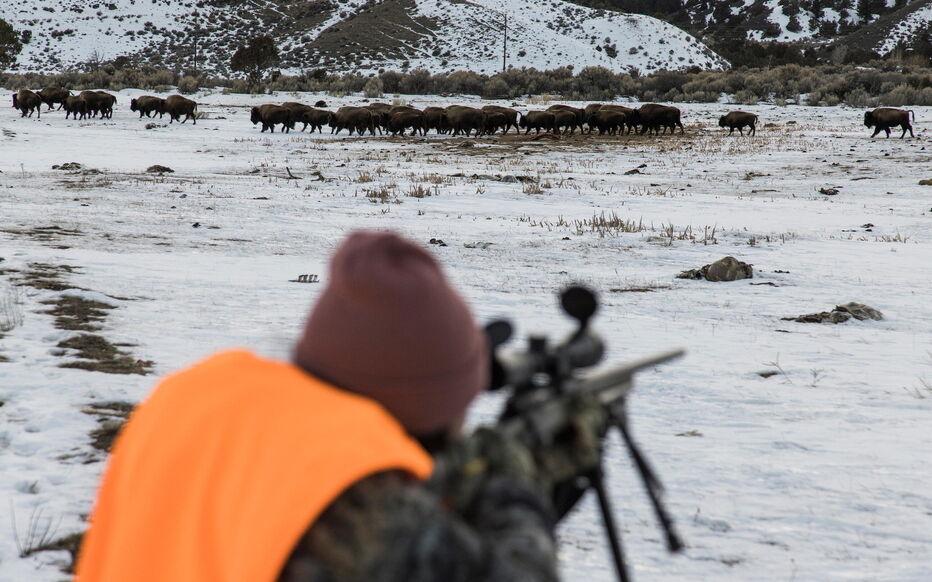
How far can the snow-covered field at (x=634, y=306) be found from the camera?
11.6 ft

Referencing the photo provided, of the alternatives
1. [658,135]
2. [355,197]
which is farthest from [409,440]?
[658,135]

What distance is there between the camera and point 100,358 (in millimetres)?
5395

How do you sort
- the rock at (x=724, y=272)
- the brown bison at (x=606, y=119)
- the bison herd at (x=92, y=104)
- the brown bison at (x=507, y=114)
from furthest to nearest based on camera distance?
the brown bison at (x=507, y=114) < the brown bison at (x=606, y=119) < the bison herd at (x=92, y=104) < the rock at (x=724, y=272)

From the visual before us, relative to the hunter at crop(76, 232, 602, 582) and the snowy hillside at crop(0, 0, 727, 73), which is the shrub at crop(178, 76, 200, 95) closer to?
the snowy hillside at crop(0, 0, 727, 73)

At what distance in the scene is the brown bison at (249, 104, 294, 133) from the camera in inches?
1307

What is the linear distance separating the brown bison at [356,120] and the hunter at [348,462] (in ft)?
110

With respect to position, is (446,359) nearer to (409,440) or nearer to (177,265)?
(409,440)

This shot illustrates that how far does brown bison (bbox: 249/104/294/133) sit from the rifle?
32617 mm

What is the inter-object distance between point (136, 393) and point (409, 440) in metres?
3.86

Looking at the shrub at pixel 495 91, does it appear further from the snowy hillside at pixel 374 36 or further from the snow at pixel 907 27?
the snow at pixel 907 27

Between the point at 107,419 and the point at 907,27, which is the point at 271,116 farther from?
the point at 907,27

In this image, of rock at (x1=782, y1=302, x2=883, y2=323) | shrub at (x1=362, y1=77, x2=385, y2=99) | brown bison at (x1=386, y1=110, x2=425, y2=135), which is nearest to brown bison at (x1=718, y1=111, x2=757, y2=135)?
brown bison at (x1=386, y1=110, x2=425, y2=135)

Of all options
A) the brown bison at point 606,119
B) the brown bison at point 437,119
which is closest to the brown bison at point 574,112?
the brown bison at point 606,119

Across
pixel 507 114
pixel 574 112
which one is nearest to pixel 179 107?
pixel 507 114
